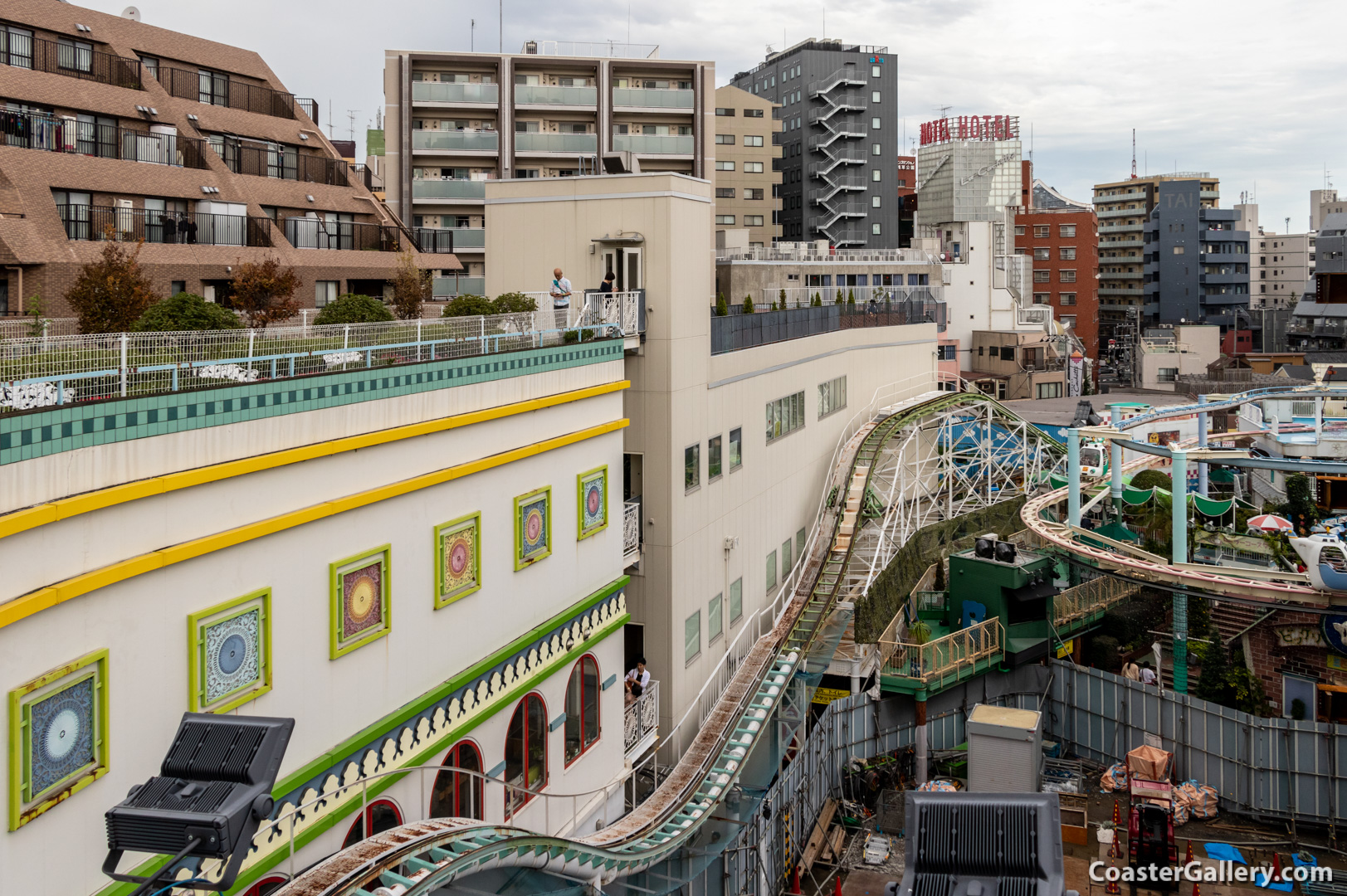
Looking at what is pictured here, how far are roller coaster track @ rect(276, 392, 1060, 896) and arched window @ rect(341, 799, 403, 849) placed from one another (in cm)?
84

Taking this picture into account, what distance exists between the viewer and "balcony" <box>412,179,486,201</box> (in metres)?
45.1

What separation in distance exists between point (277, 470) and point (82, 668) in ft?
7.41

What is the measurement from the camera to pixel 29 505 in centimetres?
725

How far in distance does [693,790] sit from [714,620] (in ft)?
13.6

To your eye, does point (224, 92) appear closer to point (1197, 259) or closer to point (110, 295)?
point (110, 295)

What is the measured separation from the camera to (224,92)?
31.7 metres

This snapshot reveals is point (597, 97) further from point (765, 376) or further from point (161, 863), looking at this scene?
point (161, 863)

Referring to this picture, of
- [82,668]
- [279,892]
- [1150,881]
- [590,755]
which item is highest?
[82,668]

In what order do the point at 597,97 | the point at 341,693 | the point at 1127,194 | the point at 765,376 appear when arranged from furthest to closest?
the point at 1127,194, the point at 597,97, the point at 765,376, the point at 341,693

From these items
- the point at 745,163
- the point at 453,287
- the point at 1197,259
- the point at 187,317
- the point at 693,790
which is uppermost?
the point at 745,163

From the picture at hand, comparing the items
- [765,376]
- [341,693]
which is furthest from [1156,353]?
[341,693]

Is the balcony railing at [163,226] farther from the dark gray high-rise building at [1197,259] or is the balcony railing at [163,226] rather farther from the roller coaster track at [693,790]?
the dark gray high-rise building at [1197,259]

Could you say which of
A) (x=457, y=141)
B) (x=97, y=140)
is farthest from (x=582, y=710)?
(x=457, y=141)

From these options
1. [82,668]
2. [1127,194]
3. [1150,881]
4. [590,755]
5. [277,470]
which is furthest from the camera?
[1127,194]
